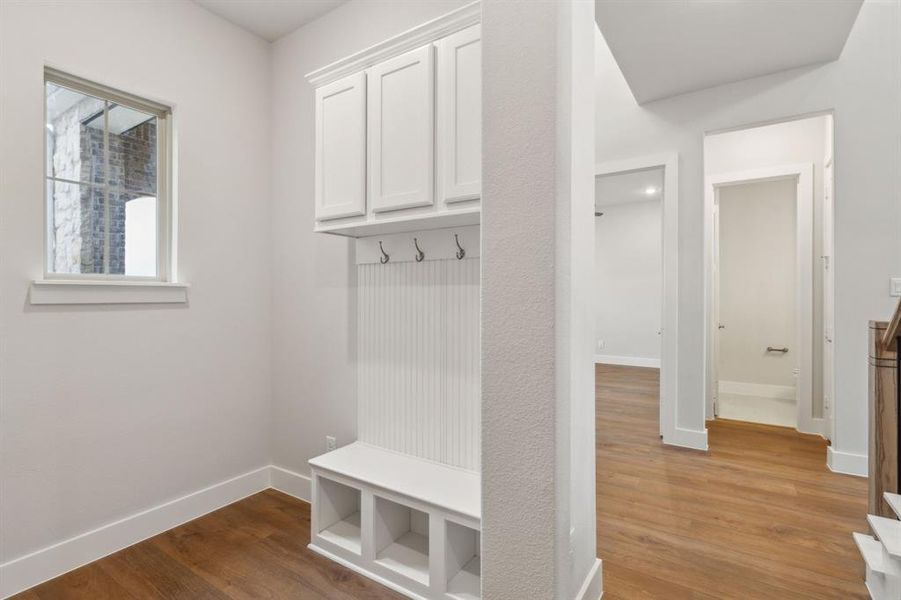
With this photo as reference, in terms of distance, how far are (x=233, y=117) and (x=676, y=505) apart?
11.5 ft

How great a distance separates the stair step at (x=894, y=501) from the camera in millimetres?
1559

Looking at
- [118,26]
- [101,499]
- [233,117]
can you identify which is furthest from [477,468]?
[118,26]

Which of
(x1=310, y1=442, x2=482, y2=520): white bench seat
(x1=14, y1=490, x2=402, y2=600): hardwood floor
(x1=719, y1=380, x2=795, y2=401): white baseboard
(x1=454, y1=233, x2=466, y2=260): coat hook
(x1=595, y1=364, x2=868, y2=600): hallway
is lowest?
(x1=14, y1=490, x2=402, y2=600): hardwood floor

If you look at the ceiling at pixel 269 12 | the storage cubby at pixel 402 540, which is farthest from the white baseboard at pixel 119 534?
the ceiling at pixel 269 12

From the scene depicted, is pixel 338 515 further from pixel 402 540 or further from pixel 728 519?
pixel 728 519

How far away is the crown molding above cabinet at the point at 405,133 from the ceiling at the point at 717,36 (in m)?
1.06

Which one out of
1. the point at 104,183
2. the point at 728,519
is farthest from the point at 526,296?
the point at 104,183

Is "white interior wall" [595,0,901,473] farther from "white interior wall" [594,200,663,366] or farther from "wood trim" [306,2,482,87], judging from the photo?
"white interior wall" [594,200,663,366]

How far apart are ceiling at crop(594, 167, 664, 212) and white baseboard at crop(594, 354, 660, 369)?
255cm

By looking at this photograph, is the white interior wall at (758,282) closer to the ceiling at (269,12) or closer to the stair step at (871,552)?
the stair step at (871,552)

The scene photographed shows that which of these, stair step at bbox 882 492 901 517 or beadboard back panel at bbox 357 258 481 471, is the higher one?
beadboard back panel at bbox 357 258 481 471

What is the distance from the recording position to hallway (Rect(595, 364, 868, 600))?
5.95 feet

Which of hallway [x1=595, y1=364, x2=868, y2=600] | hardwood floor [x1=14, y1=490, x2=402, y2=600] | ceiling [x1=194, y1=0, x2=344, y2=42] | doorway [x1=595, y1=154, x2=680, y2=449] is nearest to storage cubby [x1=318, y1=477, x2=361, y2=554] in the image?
hardwood floor [x1=14, y1=490, x2=402, y2=600]

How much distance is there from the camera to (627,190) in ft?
20.3
